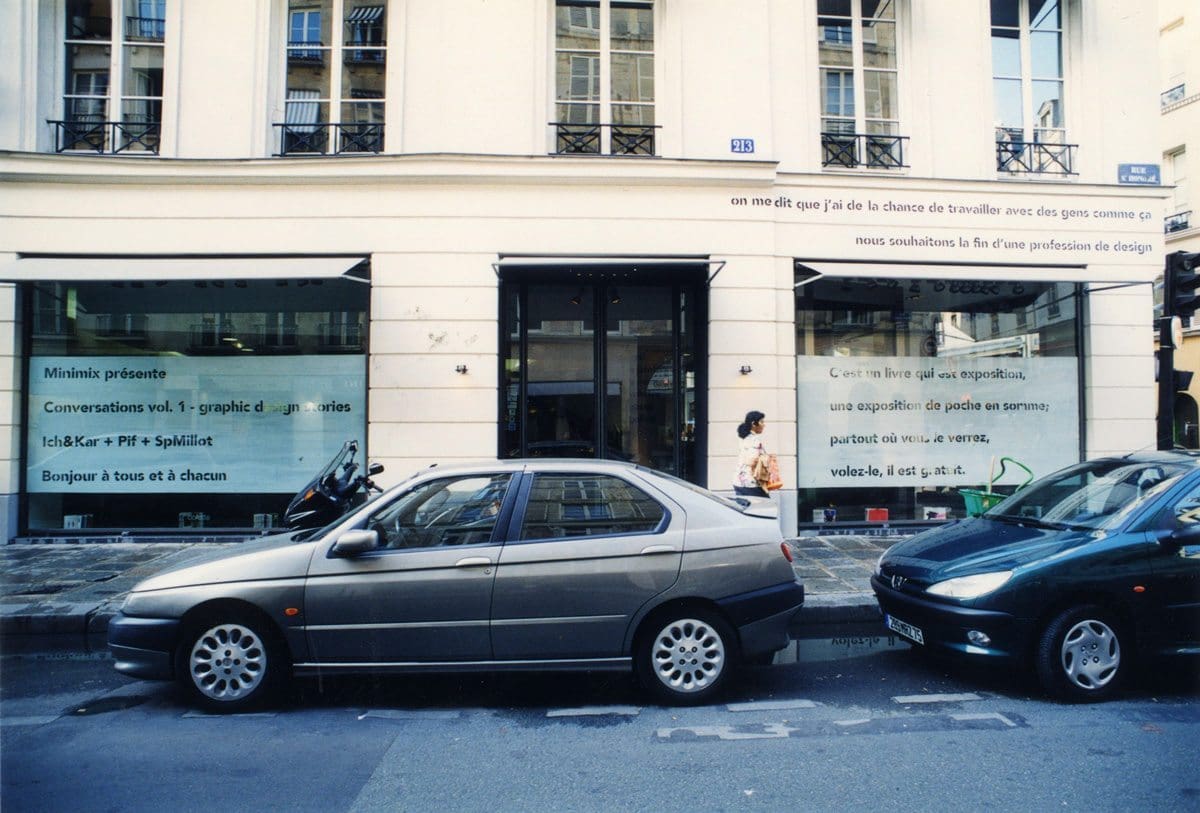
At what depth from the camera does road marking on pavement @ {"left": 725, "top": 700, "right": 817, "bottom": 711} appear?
4535 millimetres

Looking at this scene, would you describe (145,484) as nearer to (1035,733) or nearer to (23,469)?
(23,469)

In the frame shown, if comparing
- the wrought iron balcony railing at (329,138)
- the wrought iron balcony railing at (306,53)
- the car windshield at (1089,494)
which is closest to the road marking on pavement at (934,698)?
the car windshield at (1089,494)

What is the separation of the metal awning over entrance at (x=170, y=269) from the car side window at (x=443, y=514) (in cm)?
492

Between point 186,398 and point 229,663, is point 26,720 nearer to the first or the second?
point 229,663

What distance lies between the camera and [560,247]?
965 centimetres

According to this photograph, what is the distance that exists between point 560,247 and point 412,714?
663 centimetres

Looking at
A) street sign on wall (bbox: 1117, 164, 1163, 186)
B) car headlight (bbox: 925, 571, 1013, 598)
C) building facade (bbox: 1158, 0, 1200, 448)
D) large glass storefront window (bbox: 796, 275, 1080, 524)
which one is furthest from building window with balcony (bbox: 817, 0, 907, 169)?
building facade (bbox: 1158, 0, 1200, 448)

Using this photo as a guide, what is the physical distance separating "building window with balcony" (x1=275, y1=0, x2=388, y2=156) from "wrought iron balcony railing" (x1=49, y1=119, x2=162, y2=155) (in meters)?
1.75

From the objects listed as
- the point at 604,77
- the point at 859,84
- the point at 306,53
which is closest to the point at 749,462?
the point at 604,77

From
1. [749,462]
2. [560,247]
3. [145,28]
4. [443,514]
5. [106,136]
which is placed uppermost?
[145,28]

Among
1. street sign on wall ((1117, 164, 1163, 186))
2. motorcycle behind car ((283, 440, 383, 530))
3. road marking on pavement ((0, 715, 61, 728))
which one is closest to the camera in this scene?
road marking on pavement ((0, 715, 61, 728))

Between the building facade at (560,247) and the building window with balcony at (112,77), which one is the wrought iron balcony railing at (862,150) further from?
the building window with balcony at (112,77)

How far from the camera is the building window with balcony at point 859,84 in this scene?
33.8ft

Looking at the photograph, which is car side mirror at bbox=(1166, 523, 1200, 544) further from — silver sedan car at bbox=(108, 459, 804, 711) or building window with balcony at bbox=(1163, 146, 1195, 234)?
building window with balcony at bbox=(1163, 146, 1195, 234)
